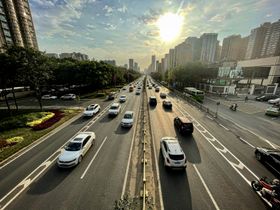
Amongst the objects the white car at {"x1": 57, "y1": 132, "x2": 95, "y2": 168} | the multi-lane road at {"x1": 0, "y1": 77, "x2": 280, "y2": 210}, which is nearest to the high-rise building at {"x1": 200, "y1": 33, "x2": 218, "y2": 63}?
the multi-lane road at {"x1": 0, "y1": 77, "x2": 280, "y2": 210}

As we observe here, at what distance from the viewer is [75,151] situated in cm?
1309

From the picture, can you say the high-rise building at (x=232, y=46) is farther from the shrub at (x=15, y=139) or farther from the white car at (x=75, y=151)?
the shrub at (x=15, y=139)

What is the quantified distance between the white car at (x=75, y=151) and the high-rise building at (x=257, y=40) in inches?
6840

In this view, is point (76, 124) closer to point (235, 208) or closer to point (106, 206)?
point (106, 206)

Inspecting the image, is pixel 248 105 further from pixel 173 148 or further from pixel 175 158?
pixel 175 158

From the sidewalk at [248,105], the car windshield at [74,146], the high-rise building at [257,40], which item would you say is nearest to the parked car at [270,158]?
the car windshield at [74,146]

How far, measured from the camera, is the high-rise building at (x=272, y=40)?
124 meters

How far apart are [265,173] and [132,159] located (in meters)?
11.4

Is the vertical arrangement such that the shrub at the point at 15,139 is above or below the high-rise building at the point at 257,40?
below

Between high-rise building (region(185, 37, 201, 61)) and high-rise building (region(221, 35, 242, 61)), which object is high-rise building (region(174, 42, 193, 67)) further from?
high-rise building (region(221, 35, 242, 61))

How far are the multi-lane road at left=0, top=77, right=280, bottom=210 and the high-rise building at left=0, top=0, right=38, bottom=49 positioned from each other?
74.5m

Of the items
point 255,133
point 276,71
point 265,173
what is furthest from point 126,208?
point 276,71

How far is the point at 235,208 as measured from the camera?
859cm

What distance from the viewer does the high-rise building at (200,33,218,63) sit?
14762 centimetres
